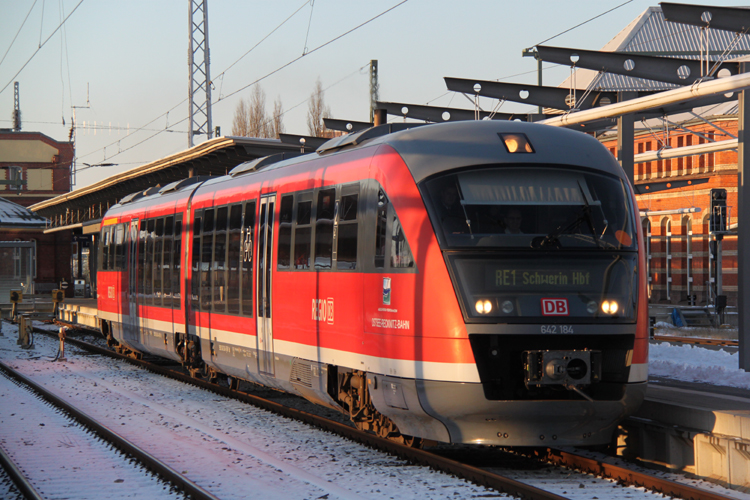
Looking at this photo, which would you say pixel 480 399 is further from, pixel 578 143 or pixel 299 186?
pixel 299 186

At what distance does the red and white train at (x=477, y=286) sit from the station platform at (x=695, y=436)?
0.74m

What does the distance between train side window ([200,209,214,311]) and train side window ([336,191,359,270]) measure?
4917 millimetres

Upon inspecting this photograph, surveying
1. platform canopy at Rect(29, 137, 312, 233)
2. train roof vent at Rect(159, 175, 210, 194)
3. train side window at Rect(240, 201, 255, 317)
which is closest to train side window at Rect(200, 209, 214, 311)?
train side window at Rect(240, 201, 255, 317)

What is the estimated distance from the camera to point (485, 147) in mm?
8961

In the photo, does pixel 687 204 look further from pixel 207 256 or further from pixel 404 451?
pixel 404 451

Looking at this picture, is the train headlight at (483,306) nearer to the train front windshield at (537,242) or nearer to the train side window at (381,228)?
the train front windshield at (537,242)

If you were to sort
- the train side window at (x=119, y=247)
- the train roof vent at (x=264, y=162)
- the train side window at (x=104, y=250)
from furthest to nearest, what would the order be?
1. the train side window at (x=104, y=250)
2. the train side window at (x=119, y=247)
3. the train roof vent at (x=264, y=162)

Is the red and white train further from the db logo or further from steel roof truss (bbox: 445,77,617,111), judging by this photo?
steel roof truss (bbox: 445,77,617,111)

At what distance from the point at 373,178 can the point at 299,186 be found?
2143mm

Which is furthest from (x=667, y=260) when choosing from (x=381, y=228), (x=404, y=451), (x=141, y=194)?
(x=381, y=228)

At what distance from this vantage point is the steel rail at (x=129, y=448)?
8.09m

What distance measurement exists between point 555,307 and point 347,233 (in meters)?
2.55

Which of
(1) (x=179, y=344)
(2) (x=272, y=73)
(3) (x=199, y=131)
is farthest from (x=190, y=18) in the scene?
(1) (x=179, y=344)

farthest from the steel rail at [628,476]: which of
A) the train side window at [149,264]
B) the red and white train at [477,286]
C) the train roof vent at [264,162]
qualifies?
the train side window at [149,264]
